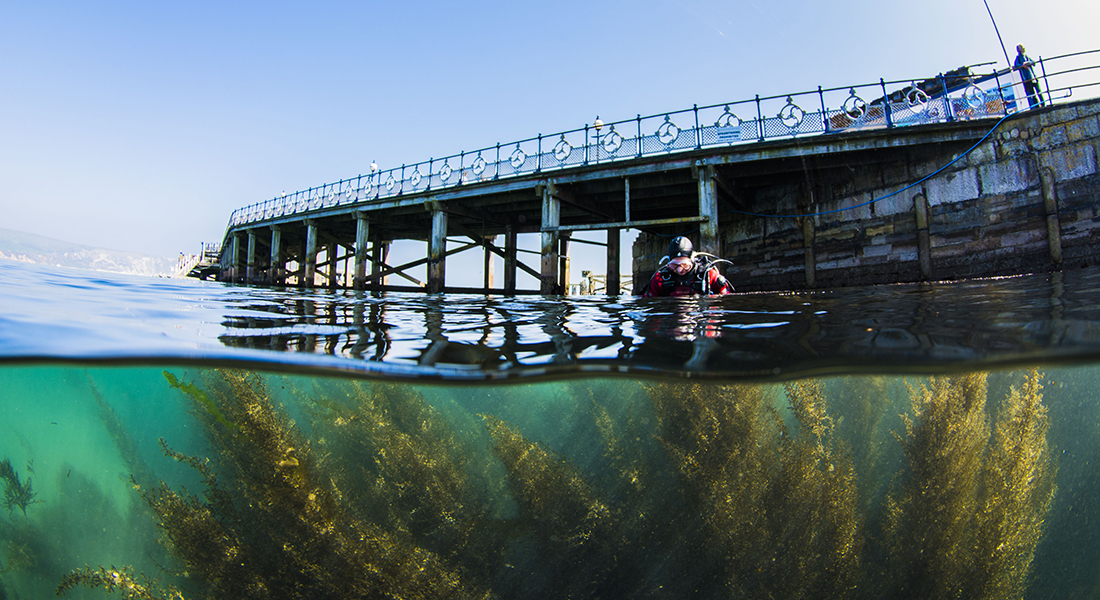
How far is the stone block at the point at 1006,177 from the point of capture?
35.5ft

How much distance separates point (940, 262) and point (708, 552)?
10.3 metres

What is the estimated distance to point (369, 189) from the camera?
20547 mm

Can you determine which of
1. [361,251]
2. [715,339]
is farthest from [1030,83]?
[361,251]

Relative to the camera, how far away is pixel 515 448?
5.88 m

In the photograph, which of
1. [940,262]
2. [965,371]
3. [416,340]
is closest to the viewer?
[965,371]

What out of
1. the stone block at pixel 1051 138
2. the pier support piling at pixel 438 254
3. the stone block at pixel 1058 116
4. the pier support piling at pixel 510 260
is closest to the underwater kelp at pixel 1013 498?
the stone block at pixel 1051 138

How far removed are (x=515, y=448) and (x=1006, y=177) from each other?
13.0 meters

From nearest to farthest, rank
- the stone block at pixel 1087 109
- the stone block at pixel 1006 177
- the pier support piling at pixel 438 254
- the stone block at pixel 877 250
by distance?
the stone block at pixel 1087 109, the stone block at pixel 1006 177, the stone block at pixel 877 250, the pier support piling at pixel 438 254

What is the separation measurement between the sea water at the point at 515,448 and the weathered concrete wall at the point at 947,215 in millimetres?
4408

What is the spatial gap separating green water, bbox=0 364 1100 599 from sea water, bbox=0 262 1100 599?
33mm

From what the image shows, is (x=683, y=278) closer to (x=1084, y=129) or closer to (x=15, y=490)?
(x=15, y=490)

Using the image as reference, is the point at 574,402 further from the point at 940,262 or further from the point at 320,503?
the point at 940,262

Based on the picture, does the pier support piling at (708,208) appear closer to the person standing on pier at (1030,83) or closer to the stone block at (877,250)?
the stone block at (877,250)

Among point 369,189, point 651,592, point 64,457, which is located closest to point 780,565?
point 651,592
